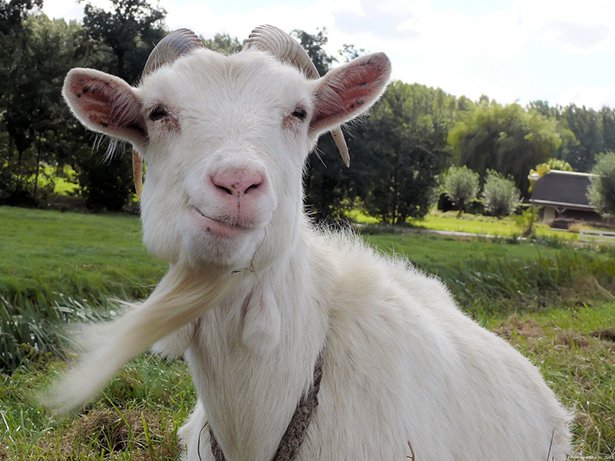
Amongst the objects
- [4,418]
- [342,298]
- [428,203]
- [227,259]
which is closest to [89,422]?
[4,418]

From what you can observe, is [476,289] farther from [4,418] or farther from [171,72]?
[171,72]

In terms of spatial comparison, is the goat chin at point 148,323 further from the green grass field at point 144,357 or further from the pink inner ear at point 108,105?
the green grass field at point 144,357

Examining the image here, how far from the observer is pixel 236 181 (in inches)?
85.9

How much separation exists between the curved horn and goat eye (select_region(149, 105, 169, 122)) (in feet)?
1.30

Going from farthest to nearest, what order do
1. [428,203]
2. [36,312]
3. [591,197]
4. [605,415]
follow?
[591,197] < [428,203] < [36,312] < [605,415]

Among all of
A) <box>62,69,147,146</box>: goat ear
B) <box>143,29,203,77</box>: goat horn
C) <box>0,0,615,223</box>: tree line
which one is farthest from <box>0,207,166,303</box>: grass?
<box>0,0,615,223</box>: tree line

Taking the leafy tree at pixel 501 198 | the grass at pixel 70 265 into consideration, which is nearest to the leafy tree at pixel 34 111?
the grass at pixel 70 265

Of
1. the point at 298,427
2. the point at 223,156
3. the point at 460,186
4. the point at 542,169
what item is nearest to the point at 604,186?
the point at 460,186

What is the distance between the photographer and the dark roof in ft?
201

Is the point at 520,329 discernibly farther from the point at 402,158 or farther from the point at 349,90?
the point at 402,158

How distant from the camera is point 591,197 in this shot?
Answer: 48.6 m

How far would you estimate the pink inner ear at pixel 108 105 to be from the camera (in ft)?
8.85

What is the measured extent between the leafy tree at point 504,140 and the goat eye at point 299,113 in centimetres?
A: 7636

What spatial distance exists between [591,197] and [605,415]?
46919mm
